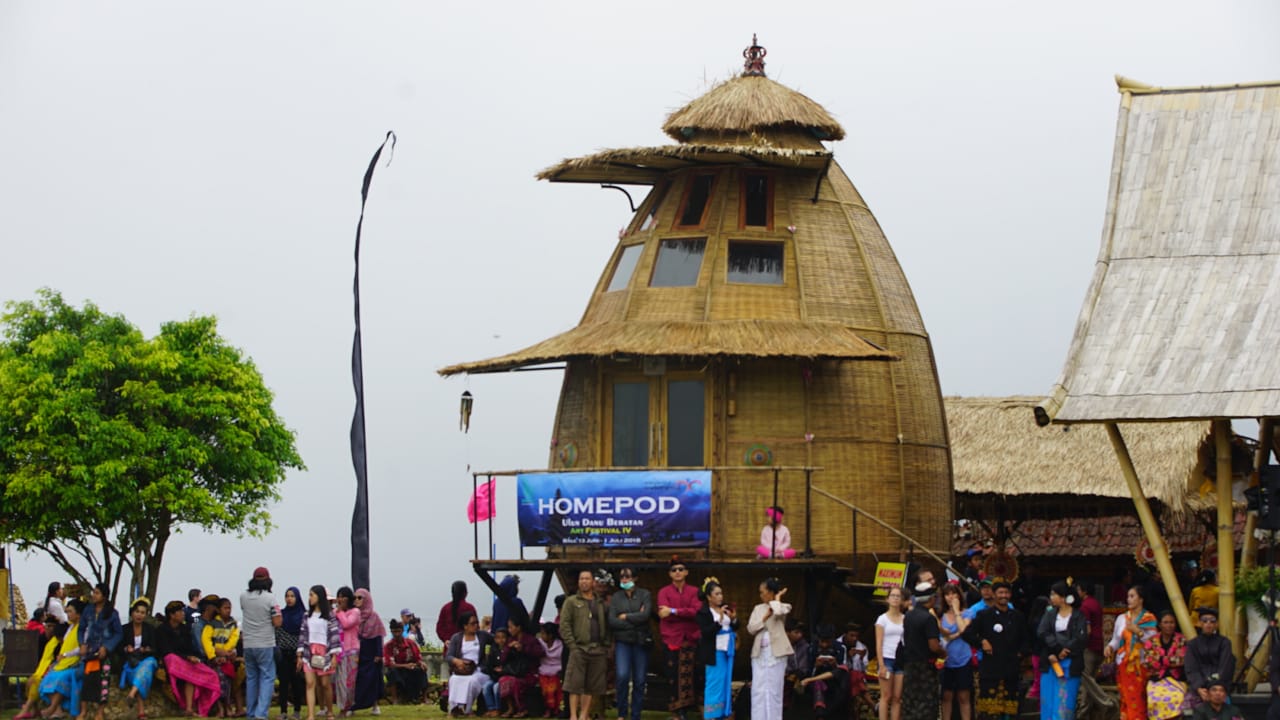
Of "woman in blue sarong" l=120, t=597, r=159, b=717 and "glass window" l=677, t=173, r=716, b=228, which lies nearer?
"woman in blue sarong" l=120, t=597, r=159, b=717

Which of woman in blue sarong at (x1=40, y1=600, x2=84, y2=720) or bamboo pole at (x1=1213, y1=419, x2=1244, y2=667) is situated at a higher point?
bamboo pole at (x1=1213, y1=419, x2=1244, y2=667)

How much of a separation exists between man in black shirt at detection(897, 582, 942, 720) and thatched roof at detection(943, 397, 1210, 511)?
1071cm

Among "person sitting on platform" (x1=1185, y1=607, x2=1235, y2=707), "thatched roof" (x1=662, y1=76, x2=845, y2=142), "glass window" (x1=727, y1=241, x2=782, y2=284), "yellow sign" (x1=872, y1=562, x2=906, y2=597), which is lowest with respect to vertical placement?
"person sitting on platform" (x1=1185, y1=607, x2=1235, y2=707)

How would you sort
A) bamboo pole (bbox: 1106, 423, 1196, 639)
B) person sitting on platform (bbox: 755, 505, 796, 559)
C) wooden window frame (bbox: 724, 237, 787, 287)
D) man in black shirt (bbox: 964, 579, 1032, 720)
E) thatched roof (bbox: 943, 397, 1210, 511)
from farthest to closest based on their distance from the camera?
thatched roof (bbox: 943, 397, 1210, 511), wooden window frame (bbox: 724, 237, 787, 287), person sitting on platform (bbox: 755, 505, 796, 559), man in black shirt (bbox: 964, 579, 1032, 720), bamboo pole (bbox: 1106, 423, 1196, 639)

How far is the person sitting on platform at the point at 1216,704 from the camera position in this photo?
59.7ft

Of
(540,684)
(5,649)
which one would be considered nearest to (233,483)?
(5,649)

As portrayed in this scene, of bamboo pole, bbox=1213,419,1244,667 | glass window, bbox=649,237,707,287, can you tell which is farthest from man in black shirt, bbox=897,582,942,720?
glass window, bbox=649,237,707,287

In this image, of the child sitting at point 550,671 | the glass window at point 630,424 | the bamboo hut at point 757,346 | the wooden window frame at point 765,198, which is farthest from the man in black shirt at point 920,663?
the wooden window frame at point 765,198

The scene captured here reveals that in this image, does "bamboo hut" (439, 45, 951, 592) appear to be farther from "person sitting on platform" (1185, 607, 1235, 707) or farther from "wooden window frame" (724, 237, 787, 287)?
"person sitting on platform" (1185, 607, 1235, 707)

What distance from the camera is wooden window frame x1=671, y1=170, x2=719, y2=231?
2648cm

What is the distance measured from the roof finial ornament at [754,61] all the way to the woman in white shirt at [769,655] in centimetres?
981

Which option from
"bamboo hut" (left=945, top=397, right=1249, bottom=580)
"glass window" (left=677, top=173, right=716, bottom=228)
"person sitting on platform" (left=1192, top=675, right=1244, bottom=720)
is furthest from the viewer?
"bamboo hut" (left=945, top=397, right=1249, bottom=580)

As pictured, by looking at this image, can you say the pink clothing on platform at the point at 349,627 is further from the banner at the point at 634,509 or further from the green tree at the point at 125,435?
the green tree at the point at 125,435

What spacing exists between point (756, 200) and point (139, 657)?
33.5 ft
